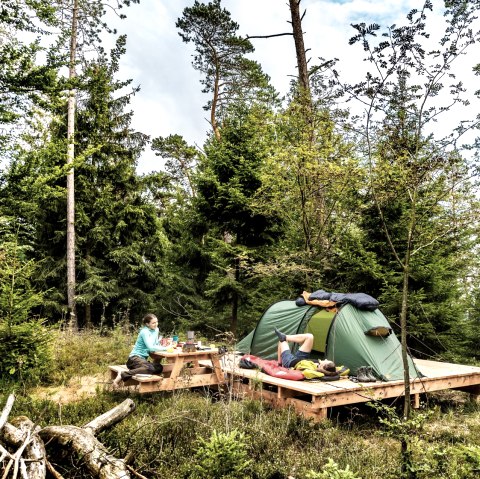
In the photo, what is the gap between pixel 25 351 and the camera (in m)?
6.41

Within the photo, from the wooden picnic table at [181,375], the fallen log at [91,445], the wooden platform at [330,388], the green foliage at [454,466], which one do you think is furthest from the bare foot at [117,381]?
the green foliage at [454,466]

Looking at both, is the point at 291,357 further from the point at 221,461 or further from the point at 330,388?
the point at 221,461

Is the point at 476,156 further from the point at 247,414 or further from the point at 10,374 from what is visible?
the point at 10,374

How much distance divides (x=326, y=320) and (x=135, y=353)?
298 cm

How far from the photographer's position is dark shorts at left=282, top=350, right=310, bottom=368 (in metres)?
6.35

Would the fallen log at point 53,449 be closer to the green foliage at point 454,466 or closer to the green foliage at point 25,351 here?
the green foliage at point 454,466

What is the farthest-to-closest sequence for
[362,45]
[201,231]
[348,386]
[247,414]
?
[201,231] < [348,386] < [247,414] < [362,45]

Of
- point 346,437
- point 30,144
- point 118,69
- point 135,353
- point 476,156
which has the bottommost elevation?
point 346,437

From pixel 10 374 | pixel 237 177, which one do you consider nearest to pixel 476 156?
pixel 10 374

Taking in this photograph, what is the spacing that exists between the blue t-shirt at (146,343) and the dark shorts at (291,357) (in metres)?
1.92


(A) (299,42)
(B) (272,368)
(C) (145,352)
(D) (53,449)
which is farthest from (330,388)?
(A) (299,42)

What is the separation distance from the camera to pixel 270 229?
10812mm

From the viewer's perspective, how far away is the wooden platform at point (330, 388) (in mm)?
5148

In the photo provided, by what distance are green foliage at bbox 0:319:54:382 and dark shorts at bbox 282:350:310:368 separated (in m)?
3.65
